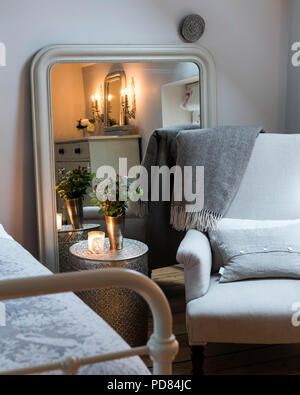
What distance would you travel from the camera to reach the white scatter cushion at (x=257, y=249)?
1864 mm

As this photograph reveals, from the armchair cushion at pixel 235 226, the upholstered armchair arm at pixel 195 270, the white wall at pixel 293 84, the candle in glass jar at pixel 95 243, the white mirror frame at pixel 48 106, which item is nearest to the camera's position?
the upholstered armchair arm at pixel 195 270

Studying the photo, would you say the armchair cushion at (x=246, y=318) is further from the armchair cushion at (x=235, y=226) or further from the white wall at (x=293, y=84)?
the white wall at (x=293, y=84)

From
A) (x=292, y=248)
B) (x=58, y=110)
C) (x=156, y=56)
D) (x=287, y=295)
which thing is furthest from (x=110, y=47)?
(x=287, y=295)

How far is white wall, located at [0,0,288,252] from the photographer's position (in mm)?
2316

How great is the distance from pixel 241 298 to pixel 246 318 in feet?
0.25

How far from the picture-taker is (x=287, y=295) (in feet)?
5.57

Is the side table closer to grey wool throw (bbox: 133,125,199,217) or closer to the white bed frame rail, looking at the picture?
grey wool throw (bbox: 133,125,199,217)

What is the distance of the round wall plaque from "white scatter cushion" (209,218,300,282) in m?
1.14

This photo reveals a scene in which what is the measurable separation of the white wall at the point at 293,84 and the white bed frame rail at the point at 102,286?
229 cm

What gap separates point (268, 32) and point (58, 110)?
1.37 metres


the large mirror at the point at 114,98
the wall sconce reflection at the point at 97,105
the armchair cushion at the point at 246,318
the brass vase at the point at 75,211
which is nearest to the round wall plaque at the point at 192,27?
the large mirror at the point at 114,98

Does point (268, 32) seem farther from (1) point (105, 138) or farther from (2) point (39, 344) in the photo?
(2) point (39, 344)

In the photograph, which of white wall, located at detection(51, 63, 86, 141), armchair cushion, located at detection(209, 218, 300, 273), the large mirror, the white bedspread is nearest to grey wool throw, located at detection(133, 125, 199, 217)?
the large mirror

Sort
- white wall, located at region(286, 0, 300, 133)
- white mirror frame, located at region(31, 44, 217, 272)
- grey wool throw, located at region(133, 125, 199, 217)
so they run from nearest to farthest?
→ 1. white mirror frame, located at region(31, 44, 217, 272)
2. grey wool throw, located at region(133, 125, 199, 217)
3. white wall, located at region(286, 0, 300, 133)
